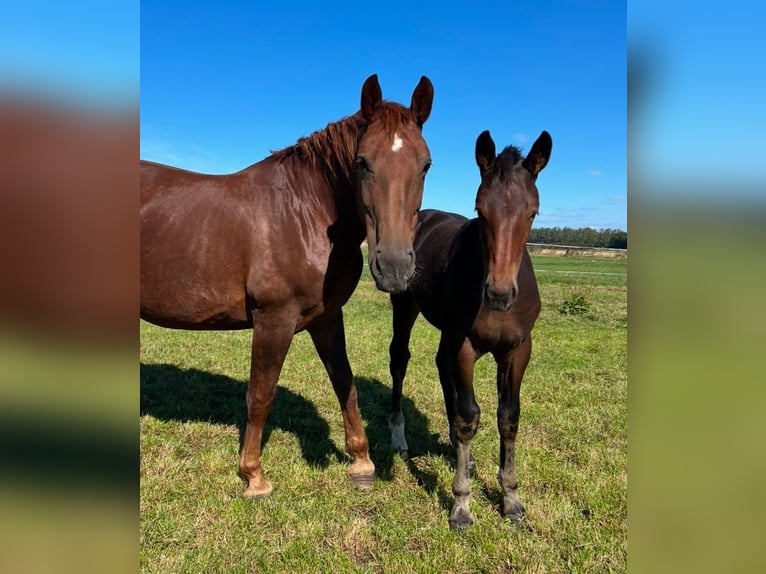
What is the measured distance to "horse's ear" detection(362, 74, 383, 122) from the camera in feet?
9.32

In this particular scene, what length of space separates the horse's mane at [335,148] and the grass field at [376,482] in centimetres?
232

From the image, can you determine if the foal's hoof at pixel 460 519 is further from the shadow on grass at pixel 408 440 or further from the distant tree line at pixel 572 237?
the distant tree line at pixel 572 237

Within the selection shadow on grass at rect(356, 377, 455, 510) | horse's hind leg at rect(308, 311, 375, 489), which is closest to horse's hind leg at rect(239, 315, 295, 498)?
horse's hind leg at rect(308, 311, 375, 489)

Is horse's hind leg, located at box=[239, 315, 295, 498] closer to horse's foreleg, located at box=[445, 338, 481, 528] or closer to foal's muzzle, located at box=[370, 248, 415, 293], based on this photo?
foal's muzzle, located at box=[370, 248, 415, 293]

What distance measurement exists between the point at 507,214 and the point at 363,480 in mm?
2311

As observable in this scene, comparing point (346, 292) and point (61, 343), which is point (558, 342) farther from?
point (61, 343)

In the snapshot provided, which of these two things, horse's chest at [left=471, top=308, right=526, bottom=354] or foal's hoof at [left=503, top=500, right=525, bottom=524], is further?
foal's hoof at [left=503, top=500, right=525, bottom=524]

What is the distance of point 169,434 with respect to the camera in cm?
425

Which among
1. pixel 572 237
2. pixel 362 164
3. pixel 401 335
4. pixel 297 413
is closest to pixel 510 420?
pixel 401 335

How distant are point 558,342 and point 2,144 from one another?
8.56 m

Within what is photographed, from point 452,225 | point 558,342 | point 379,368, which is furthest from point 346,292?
point 558,342

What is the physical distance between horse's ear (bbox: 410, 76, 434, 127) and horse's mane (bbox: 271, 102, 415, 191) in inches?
4.6

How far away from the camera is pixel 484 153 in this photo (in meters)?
2.73

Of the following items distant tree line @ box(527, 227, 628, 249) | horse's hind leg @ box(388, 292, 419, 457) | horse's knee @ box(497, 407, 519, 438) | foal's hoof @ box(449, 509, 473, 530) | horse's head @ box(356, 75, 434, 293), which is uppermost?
distant tree line @ box(527, 227, 628, 249)
